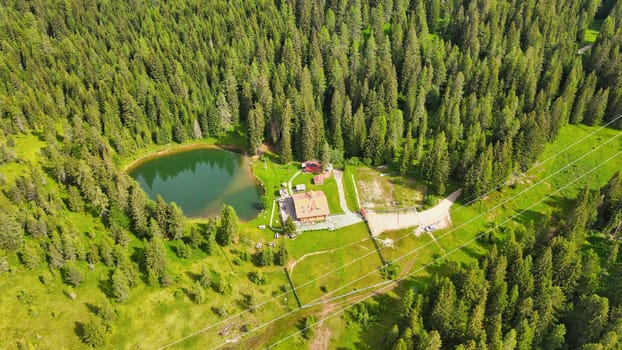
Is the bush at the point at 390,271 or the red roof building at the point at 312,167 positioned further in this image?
the red roof building at the point at 312,167

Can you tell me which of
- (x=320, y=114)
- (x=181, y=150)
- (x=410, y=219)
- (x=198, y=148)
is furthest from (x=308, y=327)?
(x=181, y=150)

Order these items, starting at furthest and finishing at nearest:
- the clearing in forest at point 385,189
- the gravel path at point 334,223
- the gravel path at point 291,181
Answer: the gravel path at point 291,181 < the clearing in forest at point 385,189 < the gravel path at point 334,223

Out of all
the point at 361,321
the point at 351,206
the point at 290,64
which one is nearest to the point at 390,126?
the point at 351,206

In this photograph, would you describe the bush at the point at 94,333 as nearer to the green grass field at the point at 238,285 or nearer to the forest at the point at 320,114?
the forest at the point at 320,114

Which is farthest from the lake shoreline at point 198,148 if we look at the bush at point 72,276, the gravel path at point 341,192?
the bush at point 72,276

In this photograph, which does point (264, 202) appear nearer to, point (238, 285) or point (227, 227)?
point (227, 227)

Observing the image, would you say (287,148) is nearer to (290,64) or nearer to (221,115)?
(221,115)

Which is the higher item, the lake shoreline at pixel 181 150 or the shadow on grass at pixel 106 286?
the shadow on grass at pixel 106 286
